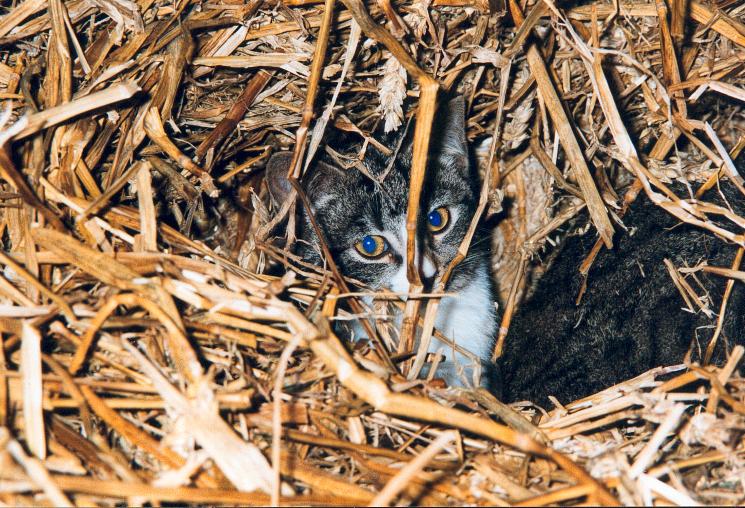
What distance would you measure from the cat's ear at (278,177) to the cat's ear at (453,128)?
2.81 ft

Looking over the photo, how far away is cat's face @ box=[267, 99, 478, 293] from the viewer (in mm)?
3033

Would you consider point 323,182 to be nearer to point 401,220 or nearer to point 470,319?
point 401,220

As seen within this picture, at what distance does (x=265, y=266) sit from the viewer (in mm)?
2973

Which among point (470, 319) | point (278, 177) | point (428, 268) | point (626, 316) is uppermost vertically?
point (278, 177)

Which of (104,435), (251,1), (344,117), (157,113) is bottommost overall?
(104,435)

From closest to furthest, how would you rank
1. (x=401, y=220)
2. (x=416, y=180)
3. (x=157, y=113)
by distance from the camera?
(x=416, y=180)
(x=157, y=113)
(x=401, y=220)

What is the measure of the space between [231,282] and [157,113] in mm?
1027

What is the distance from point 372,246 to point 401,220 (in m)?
0.20

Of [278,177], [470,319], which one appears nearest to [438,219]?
[470,319]

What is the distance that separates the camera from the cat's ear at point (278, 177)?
289 cm

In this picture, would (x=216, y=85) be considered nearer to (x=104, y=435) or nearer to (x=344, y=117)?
(x=344, y=117)

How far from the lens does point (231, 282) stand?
195 cm

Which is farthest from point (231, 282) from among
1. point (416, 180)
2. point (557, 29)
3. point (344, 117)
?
point (557, 29)

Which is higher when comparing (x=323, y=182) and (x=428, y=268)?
(x=323, y=182)
